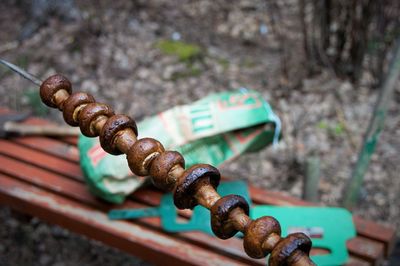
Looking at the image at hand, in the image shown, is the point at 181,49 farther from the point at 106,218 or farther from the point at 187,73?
the point at 106,218

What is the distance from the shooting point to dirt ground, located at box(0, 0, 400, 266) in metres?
3.30

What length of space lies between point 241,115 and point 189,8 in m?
3.10

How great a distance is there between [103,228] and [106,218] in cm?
7

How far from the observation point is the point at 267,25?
5.09 m

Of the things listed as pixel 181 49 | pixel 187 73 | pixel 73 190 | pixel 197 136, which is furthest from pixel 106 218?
pixel 181 49

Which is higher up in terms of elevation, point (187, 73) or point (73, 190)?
point (187, 73)

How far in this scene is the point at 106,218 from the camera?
7.69 feet

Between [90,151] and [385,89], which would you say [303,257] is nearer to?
[90,151]

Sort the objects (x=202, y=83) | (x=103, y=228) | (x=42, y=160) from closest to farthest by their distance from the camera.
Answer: (x=103, y=228)
(x=42, y=160)
(x=202, y=83)

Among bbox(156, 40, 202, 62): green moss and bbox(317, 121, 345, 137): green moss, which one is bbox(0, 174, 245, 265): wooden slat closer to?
bbox(317, 121, 345, 137): green moss

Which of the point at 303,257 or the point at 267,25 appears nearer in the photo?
the point at 303,257

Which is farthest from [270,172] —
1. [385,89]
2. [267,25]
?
[267,25]

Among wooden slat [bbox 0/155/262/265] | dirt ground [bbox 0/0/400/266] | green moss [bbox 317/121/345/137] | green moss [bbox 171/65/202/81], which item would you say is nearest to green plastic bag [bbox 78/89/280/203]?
wooden slat [bbox 0/155/262/265]

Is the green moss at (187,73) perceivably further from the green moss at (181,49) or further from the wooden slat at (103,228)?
the wooden slat at (103,228)
